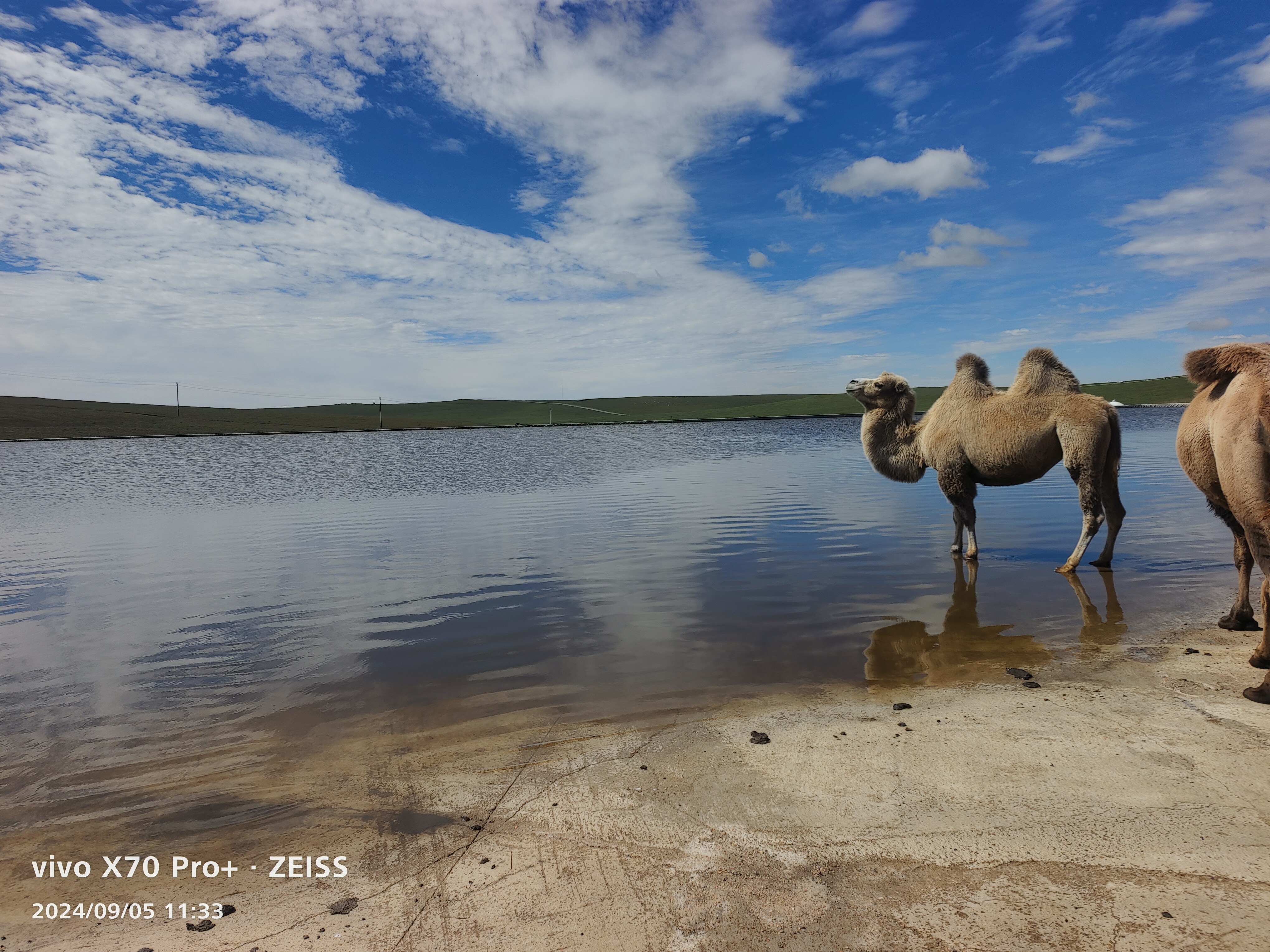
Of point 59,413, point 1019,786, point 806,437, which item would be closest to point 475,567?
point 1019,786

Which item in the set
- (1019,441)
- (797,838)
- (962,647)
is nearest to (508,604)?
(962,647)

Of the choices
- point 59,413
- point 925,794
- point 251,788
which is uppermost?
point 59,413

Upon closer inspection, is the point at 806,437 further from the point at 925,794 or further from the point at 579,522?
the point at 925,794

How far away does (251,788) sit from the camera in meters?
4.40

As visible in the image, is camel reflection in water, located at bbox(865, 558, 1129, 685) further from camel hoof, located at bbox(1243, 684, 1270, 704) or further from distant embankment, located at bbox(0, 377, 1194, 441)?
distant embankment, located at bbox(0, 377, 1194, 441)

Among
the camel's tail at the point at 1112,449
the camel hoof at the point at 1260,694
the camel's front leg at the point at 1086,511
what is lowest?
the camel hoof at the point at 1260,694

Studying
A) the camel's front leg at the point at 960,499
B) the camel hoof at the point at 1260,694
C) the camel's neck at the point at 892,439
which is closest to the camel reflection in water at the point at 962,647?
the camel hoof at the point at 1260,694

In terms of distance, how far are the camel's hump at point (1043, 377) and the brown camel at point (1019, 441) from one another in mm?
11

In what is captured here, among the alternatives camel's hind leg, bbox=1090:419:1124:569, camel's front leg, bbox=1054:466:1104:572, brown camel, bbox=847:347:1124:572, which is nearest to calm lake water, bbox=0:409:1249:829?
camel's front leg, bbox=1054:466:1104:572

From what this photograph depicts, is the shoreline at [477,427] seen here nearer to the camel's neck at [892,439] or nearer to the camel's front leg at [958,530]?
the camel's neck at [892,439]

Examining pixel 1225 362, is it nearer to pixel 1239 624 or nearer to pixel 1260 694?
pixel 1260 694

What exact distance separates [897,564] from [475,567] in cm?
672

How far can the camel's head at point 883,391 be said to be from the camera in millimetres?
12180

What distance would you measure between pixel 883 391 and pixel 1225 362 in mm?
7065
